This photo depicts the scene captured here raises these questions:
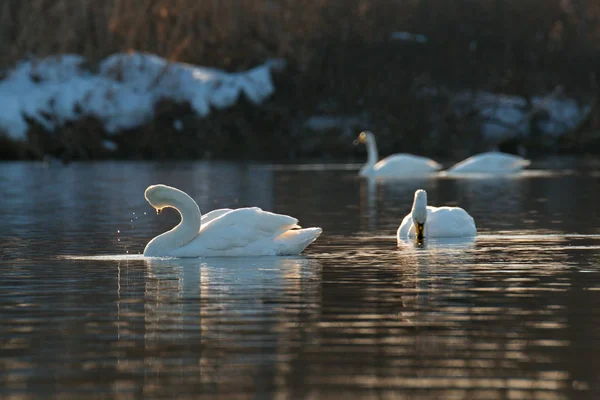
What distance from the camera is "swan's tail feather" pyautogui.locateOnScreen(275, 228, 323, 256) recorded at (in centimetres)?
1471

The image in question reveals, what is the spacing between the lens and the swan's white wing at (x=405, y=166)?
38.8 metres

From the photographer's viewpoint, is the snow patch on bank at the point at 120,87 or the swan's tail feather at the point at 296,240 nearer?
the swan's tail feather at the point at 296,240

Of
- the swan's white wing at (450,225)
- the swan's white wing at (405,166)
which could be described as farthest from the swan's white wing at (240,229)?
the swan's white wing at (405,166)

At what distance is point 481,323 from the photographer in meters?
9.63

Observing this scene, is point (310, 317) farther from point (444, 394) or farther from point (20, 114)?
point (20, 114)

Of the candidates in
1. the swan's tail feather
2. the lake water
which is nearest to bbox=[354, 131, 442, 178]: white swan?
the lake water

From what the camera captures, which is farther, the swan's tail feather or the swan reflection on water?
the swan's tail feather

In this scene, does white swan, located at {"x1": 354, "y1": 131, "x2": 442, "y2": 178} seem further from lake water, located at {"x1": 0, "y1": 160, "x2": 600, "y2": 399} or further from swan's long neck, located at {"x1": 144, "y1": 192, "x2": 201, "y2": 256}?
swan's long neck, located at {"x1": 144, "y1": 192, "x2": 201, "y2": 256}

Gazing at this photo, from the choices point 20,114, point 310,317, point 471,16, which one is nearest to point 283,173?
point 20,114

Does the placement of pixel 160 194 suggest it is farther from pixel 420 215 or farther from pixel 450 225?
pixel 450 225

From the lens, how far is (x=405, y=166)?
3912 cm

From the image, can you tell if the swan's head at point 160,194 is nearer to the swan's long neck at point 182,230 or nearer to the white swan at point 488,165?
the swan's long neck at point 182,230

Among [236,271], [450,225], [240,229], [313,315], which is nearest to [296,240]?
[240,229]

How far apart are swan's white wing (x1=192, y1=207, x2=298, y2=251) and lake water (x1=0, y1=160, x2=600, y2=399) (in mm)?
263
